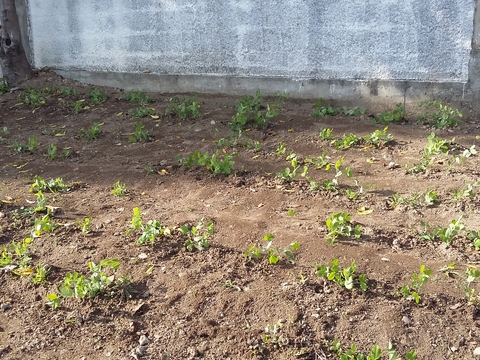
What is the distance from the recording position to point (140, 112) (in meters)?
6.09

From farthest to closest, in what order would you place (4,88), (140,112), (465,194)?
1. (4,88)
2. (140,112)
3. (465,194)

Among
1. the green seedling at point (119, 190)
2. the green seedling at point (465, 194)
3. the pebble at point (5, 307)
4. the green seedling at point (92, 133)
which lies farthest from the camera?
the green seedling at point (92, 133)

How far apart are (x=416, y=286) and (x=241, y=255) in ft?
3.36

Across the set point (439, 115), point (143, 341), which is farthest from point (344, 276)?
point (439, 115)

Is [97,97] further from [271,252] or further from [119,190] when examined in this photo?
[271,252]

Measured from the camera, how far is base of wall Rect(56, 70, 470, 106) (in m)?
5.54

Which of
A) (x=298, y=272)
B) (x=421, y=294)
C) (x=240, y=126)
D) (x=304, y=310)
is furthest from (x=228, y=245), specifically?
(x=240, y=126)

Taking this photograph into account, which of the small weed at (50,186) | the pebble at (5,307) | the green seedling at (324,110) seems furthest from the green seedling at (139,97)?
the pebble at (5,307)

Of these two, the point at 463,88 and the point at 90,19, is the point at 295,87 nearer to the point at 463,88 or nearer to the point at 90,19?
the point at 463,88

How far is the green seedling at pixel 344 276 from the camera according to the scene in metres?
2.79

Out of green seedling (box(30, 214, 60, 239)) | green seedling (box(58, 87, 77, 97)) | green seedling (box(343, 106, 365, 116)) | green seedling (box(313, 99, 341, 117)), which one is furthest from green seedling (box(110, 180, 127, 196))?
green seedling (box(58, 87, 77, 97))

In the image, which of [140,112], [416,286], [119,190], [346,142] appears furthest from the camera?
[140,112]

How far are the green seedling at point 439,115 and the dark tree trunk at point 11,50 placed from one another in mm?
5662

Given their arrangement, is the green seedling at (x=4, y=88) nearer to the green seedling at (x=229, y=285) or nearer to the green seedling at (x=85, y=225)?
the green seedling at (x=85, y=225)
